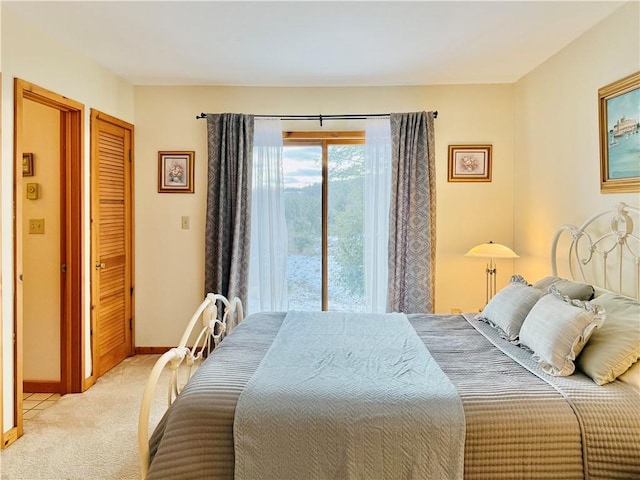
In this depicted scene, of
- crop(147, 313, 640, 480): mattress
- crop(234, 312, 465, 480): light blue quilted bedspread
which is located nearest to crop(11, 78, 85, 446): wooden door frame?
crop(147, 313, 640, 480): mattress

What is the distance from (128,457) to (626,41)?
3638 millimetres

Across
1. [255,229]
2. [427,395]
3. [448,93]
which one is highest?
[448,93]

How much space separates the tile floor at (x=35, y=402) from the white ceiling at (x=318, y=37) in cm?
257

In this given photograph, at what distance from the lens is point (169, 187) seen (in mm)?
4012

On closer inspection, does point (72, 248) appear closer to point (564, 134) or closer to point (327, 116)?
point (327, 116)

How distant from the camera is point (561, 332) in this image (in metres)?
1.86

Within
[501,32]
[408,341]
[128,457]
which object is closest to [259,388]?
[408,341]

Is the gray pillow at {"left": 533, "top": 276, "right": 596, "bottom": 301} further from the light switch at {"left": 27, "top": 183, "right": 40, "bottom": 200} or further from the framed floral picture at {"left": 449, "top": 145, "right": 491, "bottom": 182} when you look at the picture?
the light switch at {"left": 27, "top": 183, "right": 40, "bottom": 200}

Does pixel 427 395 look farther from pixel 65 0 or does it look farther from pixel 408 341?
pixel 65 0

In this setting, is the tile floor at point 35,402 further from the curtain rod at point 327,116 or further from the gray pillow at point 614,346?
the gray pillow at point 614,346

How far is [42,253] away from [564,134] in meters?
3.98

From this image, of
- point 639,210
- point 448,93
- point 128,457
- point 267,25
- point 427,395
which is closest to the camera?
point 427,395

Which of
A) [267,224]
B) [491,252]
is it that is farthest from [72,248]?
[491,252]

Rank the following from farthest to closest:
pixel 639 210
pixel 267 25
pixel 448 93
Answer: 1. pixel 448 93
2. pixel 267 25
3. pixel 639 210
